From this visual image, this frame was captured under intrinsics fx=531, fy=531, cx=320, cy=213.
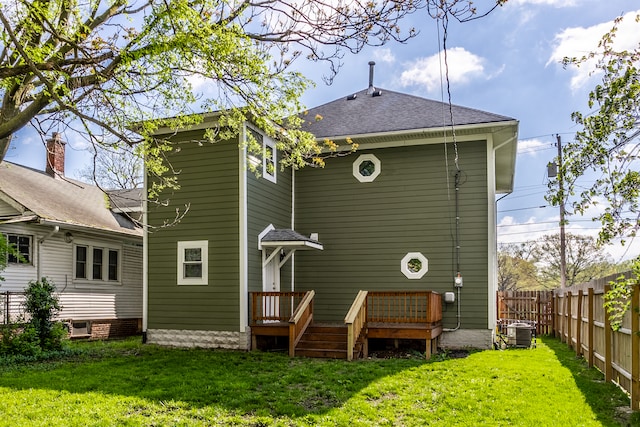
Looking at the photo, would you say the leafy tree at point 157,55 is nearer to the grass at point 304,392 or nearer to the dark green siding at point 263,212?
the grass at point 304,392

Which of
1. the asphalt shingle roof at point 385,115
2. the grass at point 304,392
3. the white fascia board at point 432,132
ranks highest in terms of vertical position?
the asphalt shingle roof at point 385,115

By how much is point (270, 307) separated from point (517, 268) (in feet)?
87.6

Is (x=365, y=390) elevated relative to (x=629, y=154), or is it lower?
lower

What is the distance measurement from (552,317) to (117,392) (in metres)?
12.7

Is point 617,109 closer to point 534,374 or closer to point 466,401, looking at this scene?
point 466,401

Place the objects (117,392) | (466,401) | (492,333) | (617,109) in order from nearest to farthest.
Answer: (617,109)
(466,401)
(117,392)
(492,333)

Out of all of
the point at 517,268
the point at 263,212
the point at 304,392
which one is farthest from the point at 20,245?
the point at 517,268

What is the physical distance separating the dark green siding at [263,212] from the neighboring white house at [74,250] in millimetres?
2654

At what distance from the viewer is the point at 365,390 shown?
7371 mm

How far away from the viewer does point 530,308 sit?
16656 millimetres

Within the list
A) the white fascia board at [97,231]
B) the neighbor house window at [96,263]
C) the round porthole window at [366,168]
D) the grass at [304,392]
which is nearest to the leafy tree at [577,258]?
the round porthole window at [366,168]

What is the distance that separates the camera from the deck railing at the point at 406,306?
10531 millimetres

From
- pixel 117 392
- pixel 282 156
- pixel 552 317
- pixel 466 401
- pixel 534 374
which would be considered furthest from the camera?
pixel 552 317

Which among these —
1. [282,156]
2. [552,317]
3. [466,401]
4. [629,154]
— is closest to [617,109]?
[629,154]
